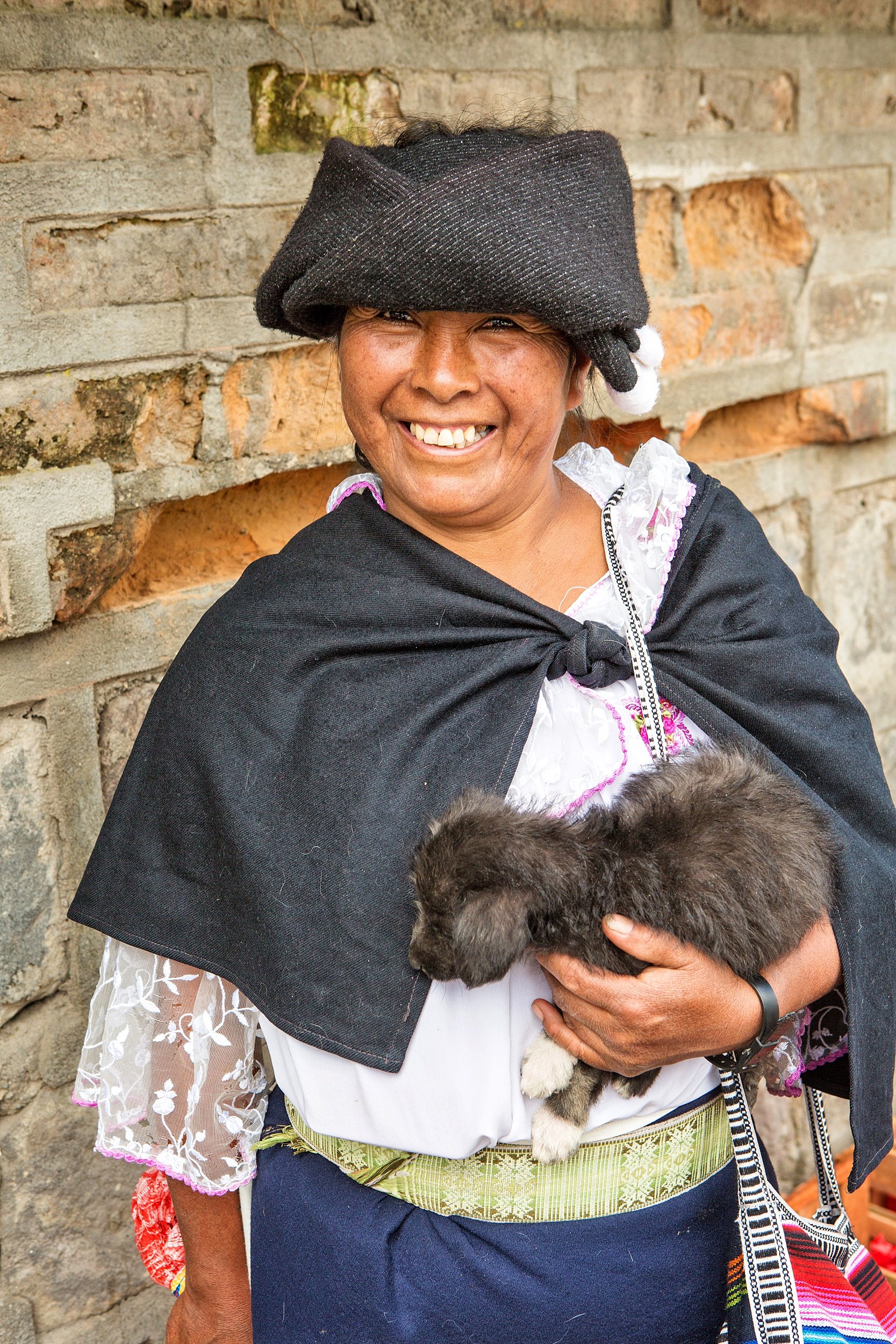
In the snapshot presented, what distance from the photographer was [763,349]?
312cm

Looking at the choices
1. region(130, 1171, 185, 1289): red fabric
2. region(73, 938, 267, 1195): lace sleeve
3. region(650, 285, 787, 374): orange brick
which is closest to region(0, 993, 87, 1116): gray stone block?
Result: region(130, 1171, 185, 1289): red fabric

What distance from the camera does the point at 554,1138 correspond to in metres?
1.57

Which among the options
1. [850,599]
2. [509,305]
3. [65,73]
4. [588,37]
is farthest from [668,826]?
[850,599]

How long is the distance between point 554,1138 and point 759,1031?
0.28 meters

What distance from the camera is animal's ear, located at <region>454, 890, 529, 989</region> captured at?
1.42 m

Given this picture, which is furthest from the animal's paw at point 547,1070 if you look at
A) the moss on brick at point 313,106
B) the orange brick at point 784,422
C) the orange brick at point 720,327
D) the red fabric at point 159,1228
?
the orange brick at point 784,422

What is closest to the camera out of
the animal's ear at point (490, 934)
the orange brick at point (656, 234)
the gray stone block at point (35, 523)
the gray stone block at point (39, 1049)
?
the animal's ear at point (490, 934)

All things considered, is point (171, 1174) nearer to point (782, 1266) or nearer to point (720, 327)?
point (782, 1266)

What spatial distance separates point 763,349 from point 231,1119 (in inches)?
87.8

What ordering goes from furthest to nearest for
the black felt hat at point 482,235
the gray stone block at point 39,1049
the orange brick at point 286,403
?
1. the orange brick at point 286,403
2. the gray stone block at point 39,1049
3. the black felt hat at point 482,235

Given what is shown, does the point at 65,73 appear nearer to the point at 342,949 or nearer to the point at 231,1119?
the point at 342,949

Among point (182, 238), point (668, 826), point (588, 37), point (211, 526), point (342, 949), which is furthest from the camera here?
point (588, 37)

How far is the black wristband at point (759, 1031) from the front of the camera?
156 cm

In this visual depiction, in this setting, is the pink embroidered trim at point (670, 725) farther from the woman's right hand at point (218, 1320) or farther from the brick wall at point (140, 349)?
the woman's right hand at point (218, 1320)
